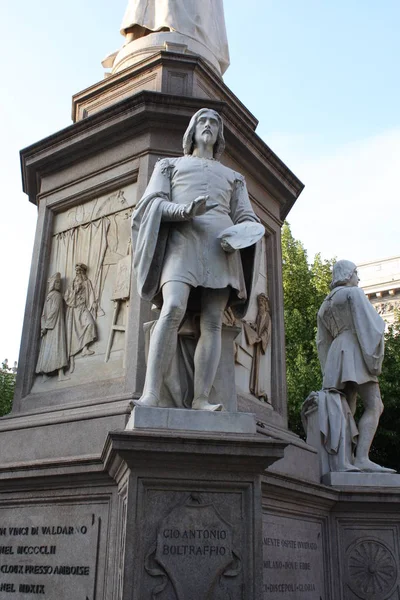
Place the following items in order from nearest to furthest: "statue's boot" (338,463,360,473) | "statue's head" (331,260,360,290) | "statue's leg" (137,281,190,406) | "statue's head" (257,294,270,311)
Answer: "statue's leg" (137,281,190,406), "statue's boot" (338,463,360,473), "statue's head" (257,294,270,311), "statue's head" (331,260,360,290)

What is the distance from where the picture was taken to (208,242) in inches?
250

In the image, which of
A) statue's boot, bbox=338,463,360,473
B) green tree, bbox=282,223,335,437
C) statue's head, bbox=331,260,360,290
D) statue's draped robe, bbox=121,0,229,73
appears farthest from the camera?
green tree, bbox=282,223,335,437

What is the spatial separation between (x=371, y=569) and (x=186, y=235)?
4.75 meters

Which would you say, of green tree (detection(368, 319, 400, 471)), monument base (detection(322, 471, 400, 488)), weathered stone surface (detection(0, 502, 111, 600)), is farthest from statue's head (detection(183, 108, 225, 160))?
green tree (detection(368, 319, 400, 471))

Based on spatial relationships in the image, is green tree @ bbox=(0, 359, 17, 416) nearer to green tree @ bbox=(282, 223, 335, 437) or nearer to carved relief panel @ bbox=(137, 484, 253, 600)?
green tree @ bbox=(282, 223, 335, 437)

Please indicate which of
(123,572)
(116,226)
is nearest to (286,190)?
(116,226)

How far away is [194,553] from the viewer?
16.1 ft

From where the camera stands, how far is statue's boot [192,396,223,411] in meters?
5.75

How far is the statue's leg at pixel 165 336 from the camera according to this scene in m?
5.85

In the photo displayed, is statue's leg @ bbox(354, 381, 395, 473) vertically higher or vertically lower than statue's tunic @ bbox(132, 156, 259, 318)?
lower

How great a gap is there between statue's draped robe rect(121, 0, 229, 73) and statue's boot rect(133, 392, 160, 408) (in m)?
7.48

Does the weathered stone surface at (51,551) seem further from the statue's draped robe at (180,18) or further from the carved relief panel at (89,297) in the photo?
the statue's draped robe at (180,18)

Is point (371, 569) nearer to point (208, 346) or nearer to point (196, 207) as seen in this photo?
point (208, 346)

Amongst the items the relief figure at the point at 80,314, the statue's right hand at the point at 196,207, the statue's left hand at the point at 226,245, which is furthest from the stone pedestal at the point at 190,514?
the relief figure at the point at 80,314
